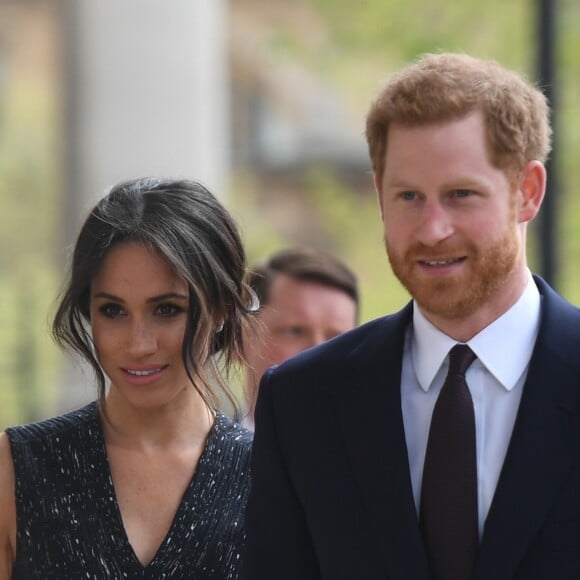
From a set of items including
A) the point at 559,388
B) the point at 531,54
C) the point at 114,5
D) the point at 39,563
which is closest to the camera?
the point at 559,388


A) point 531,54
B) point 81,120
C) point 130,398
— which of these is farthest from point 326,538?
point 531,54

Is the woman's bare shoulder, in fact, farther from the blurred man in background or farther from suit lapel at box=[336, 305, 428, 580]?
the blurred man in background

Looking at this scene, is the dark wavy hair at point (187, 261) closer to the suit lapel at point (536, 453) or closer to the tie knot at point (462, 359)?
the tie knot at point (462, 359)

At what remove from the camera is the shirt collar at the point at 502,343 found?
3584 mm

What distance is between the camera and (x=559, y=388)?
354 centimetres

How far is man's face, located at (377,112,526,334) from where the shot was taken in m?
3.50

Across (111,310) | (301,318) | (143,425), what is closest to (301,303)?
(301,318)

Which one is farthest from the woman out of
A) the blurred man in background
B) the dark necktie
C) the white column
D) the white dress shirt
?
the white column

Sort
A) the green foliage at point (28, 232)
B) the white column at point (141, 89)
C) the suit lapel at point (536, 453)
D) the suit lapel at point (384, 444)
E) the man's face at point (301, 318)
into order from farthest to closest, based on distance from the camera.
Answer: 1. the green foliage at point (28, 232)
2. the white column at point (141, 89)
3. the man's face at point (301, 318)
4. the suit lapel at point (384, 444)
5. the suit lapel at point (536, 453)

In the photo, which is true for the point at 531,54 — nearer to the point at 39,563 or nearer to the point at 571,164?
the point at 571,164

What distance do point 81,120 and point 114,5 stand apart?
3.25 ft

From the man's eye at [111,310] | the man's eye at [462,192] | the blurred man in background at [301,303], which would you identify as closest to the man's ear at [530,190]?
the man's eye at [462,192]

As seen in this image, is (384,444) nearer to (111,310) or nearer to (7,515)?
(111,310)

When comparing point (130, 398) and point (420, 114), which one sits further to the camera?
point (130, 398)
